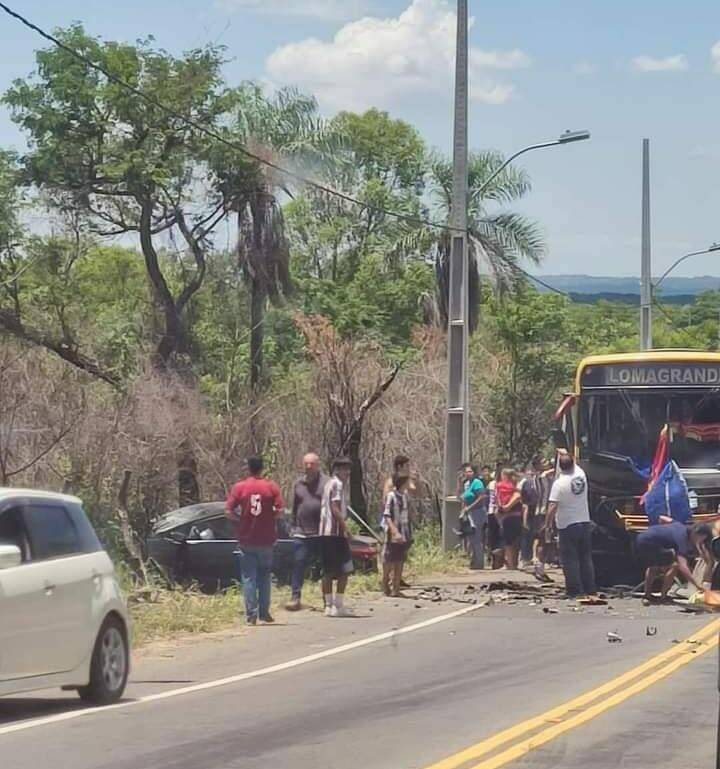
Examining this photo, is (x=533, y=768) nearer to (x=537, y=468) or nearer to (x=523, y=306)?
(x=537, y=468)

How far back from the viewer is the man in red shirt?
1684 centimetres

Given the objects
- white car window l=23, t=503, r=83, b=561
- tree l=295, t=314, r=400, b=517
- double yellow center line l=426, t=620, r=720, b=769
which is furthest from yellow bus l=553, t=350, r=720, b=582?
white car window l=23, t=503, r=83, b=561

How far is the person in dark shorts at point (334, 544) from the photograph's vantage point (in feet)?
58.4

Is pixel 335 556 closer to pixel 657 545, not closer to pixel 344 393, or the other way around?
pixel 657 545

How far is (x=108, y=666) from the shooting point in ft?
38.1

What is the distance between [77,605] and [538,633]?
656 cm

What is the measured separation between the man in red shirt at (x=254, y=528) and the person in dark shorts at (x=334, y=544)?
997 millimetres

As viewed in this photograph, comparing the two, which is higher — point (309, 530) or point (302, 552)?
point (309, 530)

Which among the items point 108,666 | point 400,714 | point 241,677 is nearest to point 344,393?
point 241,677

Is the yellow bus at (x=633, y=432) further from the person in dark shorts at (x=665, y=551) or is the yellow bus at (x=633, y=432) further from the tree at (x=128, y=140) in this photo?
the tree at (x=128, y=140)

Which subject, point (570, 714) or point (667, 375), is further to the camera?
point (667, 375)

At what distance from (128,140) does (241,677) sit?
22709 millimetres

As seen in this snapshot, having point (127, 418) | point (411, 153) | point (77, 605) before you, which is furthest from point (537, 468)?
point (411, 153)

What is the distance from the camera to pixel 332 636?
53.3 feet
